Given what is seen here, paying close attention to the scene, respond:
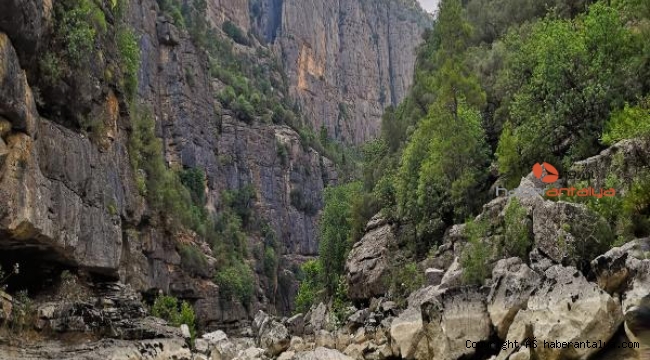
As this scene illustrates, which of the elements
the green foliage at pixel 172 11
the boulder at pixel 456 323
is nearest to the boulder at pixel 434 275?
the boulder at pixel 456 323

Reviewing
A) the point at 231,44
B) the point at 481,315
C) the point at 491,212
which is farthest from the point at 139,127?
the point at 231,44

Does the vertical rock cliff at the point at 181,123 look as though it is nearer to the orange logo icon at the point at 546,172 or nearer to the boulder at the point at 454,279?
the boulder at the point at 454,279

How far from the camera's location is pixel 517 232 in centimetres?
2438

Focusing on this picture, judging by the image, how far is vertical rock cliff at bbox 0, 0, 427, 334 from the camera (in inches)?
971

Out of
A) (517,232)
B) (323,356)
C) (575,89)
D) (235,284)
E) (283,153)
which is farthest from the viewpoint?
(283,153)

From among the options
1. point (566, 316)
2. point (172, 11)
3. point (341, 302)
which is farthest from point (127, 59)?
point (172, 11)

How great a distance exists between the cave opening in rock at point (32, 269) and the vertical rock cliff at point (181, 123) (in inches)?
3.0

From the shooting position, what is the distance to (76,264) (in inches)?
1096

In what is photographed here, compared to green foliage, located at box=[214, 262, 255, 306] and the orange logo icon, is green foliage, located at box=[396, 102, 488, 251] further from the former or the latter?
green foliage, located at box=[214, 262, 255, 306]

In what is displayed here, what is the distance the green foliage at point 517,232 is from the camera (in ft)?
78.7

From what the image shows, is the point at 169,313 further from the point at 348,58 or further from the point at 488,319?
the point at 348,58

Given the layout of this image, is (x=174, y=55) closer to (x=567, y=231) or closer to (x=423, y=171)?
(x=423, y=171)

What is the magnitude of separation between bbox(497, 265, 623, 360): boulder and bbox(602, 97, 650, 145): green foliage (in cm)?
665

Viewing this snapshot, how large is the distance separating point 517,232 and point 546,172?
6520 mm
